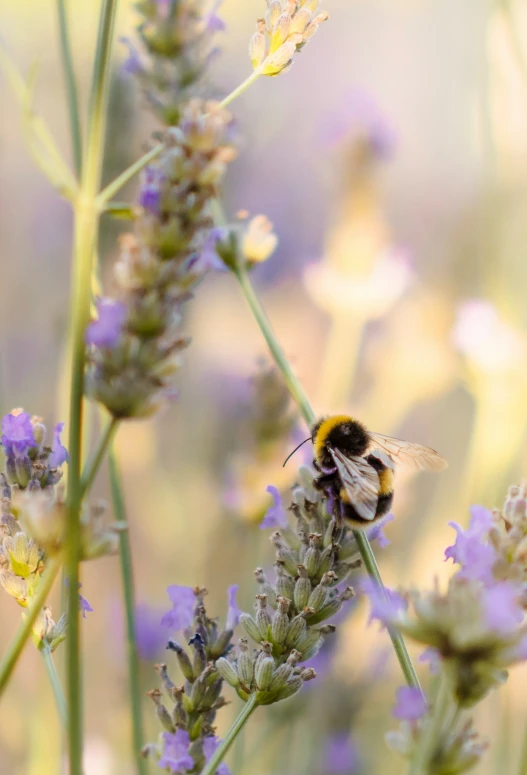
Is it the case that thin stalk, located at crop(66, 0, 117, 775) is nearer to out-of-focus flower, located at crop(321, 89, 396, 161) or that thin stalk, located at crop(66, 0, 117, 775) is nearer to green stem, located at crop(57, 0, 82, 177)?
green stem, located at crop(57, 0, 82, 177)

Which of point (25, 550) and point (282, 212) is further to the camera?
point (282, 212)

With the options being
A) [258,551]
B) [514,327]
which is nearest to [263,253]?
[258,551]

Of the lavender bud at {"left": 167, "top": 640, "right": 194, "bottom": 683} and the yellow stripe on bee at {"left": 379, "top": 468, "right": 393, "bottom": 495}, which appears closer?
the lavender bud at {"left": 167, "top": 640, "right": 194, "bottom": 683}

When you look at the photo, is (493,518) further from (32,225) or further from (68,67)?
(32,225)

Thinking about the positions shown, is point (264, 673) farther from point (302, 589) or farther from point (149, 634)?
point (149, 634)

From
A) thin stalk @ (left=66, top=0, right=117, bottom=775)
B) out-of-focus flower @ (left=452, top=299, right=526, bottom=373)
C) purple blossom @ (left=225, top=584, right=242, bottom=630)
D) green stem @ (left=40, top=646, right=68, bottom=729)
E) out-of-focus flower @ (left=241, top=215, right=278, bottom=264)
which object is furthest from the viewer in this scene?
out-of-focus flower @ (left=452, top=299, right=526, bottom=373)

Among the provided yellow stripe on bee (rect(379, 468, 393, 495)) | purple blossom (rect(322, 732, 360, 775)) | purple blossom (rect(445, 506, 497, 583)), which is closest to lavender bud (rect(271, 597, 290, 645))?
purple blossom (rect(445, 506, 497, 583))
